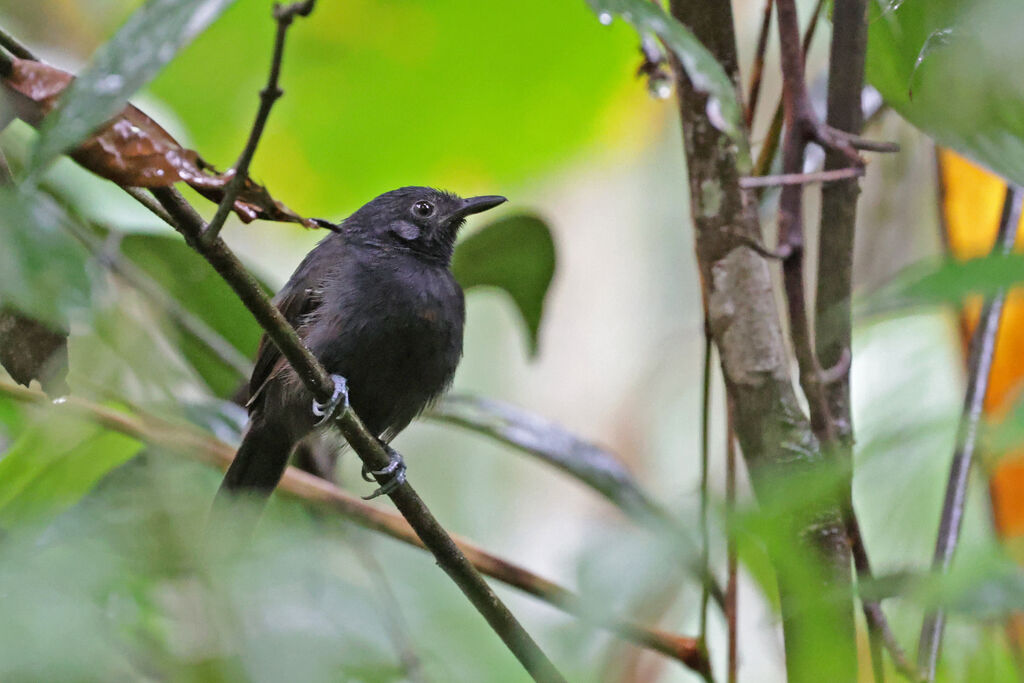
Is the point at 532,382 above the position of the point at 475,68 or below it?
below

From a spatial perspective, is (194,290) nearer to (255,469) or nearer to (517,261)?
(255,469)

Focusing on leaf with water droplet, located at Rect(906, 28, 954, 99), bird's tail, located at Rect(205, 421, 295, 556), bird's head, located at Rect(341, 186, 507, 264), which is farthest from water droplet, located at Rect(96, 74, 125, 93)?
bird's head, located at Rect(341, 186, 507, 264)

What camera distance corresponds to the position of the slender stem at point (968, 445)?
1641 millimetres

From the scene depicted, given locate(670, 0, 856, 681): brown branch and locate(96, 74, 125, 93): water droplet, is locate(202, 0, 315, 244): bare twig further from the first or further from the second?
locate(670, 0, 856, 681): brown branch

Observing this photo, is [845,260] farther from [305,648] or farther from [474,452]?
[474,452]

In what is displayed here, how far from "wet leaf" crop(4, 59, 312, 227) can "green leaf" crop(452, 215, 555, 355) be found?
4.15 feet

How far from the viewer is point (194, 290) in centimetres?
262

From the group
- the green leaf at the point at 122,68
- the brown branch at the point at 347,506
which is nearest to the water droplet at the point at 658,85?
the brown branch at the point at 347,506

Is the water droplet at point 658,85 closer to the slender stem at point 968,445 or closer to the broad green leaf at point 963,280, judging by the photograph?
the slender stem at point 968,445

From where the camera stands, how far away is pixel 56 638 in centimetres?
93

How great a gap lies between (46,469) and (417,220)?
4.89ft

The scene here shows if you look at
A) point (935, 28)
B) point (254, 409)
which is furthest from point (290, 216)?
point (254, 409)

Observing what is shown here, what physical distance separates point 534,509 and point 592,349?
1279 millimetres

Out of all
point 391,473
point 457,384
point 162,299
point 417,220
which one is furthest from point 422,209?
point 457,384
